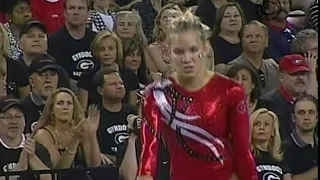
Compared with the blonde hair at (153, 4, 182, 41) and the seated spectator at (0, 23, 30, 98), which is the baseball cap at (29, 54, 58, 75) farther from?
the blonde hair at (153, 4, 182, 41)

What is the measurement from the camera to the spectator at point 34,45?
5801 mm

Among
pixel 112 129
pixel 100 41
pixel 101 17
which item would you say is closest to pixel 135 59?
pixel 100 41

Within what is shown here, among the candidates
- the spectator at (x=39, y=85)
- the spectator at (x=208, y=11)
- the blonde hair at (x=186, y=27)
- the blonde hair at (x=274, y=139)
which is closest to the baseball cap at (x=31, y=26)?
the spectator at (x=39, y=85)

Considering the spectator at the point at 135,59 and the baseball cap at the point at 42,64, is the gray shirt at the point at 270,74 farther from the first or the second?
the baseball cap at the point at 42,64

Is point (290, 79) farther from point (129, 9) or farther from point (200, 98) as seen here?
point (200, 98)

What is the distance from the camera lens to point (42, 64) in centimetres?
577

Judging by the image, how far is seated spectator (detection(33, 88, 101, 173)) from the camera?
5500 mm

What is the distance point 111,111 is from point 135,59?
52 centimetres

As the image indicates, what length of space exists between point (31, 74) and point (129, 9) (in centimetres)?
116

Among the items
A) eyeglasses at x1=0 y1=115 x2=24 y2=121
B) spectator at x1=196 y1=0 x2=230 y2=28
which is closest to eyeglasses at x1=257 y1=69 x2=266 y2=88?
spectator at x1=196 y1=0 x2=230 y2=28

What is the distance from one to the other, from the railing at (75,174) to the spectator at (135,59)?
3.04 ft

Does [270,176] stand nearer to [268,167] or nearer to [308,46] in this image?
[268,167]

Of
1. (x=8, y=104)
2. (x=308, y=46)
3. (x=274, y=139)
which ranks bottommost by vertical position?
(x=274, y=139)

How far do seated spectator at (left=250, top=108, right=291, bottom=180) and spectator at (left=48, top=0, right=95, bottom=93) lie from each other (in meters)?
1.40
